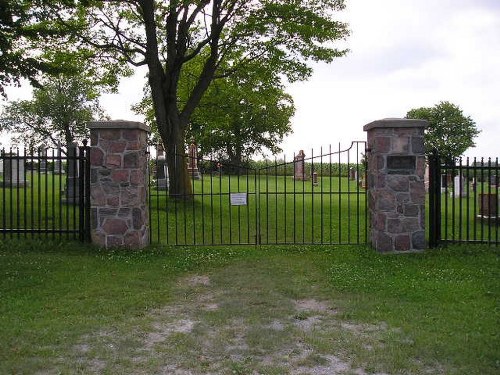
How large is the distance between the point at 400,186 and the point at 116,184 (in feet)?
15.4

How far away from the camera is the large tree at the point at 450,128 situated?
160 feet

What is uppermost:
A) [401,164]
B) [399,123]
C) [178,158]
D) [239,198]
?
[399,123]

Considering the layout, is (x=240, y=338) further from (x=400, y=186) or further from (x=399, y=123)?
(x=399, y=123)

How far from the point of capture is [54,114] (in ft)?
147

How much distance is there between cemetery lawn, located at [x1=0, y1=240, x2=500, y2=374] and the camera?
407 centimetres

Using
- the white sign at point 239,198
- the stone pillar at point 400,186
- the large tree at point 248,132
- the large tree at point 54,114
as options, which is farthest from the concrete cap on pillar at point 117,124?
the large tree at point 54,114

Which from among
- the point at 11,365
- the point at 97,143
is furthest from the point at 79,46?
the point at 11,365

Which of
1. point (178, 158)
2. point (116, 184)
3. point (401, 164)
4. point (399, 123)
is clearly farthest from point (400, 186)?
point (178, 158)

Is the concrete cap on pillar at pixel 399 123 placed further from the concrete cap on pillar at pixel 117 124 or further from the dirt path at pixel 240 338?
the concrete cap on pillar at pixel 117 124

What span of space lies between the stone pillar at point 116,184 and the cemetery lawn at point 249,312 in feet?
1.28

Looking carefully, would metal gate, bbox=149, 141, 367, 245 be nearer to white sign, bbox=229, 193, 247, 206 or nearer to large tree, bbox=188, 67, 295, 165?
white sign, bbox=229, 193, 247, 206

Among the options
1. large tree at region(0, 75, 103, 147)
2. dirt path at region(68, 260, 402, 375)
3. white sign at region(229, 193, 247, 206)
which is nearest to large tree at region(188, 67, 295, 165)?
large tree at region(0, 75, 103, 147)

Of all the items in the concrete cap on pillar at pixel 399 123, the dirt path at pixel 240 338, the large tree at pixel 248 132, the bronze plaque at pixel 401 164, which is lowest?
the dirt path at pixel 240 338

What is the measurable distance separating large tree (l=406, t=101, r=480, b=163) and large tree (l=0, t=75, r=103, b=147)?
30.9 meters
